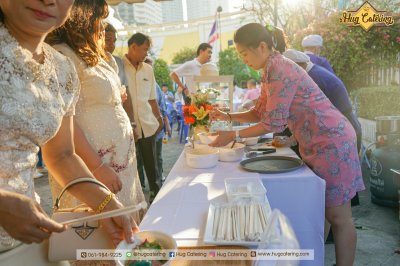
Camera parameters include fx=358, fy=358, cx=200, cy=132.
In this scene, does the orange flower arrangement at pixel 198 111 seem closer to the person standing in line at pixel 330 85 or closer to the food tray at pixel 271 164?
the food tray at pixel 271 164

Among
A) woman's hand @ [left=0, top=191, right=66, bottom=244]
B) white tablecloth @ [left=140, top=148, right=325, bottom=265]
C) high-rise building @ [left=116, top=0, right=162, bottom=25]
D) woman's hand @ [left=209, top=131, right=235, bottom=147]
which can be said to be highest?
high-rise building @ [left=116, top=0, right=162, bottom=25]

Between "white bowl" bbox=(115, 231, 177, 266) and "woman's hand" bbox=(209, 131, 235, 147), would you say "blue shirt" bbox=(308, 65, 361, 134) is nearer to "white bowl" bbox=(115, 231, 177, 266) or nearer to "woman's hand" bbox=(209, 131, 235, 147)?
"woman's hand" bbox=(209, 131, 235, 147)

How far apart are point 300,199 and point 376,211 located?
7.07 ft

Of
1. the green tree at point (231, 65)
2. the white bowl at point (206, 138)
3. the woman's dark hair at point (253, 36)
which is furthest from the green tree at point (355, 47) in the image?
→ the green tree at point (231, 65)

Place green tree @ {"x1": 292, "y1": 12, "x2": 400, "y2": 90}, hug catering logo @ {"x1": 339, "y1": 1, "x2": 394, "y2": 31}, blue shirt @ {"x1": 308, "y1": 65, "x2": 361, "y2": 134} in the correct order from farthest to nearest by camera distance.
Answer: green tree @ {"x1": 292, "y1": 12, "x2": 400, "y2": 90} < hug catering logo @ {"x1": 339, "y1": 1, "x2": 394, "y2": 31} < blue shirt @ {"x1": 308, "y1": 65, "x2": 361, "y2": 134}

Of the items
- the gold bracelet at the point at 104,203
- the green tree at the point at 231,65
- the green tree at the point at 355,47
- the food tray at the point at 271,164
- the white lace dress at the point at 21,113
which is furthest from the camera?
the green tree at the point at 231,65

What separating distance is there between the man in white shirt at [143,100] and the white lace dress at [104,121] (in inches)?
78.9

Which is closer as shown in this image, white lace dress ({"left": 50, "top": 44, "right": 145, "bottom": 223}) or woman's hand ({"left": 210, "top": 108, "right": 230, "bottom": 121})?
white lace dress ({"left": 50, "top": 44, "right": 145, "bottom": 223})

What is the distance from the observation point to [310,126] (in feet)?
7.13

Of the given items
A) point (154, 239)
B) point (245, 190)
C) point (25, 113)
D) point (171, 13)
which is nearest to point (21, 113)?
point (25, 113)

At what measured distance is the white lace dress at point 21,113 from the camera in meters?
0.92

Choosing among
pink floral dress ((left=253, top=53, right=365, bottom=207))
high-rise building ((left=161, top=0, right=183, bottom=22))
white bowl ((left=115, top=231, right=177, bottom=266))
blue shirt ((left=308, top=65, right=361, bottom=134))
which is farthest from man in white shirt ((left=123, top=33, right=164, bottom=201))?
high-rise building ((left=161, top=0, right=183, bottom=22))

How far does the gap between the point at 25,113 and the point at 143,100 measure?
3.06 m

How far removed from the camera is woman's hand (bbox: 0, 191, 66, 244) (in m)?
0.79
